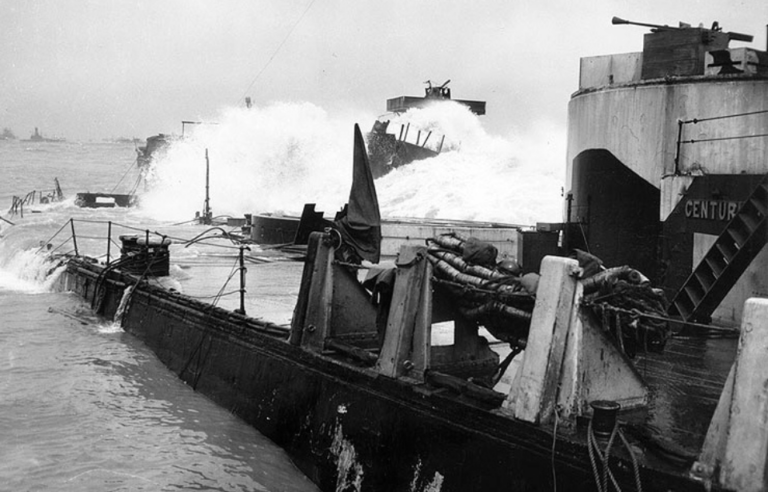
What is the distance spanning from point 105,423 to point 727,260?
27.1 feet

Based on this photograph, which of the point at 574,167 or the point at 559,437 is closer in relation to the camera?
the point at 559,437

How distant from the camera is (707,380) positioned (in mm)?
6902

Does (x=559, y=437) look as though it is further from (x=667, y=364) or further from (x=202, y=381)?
(x=202, y=381)

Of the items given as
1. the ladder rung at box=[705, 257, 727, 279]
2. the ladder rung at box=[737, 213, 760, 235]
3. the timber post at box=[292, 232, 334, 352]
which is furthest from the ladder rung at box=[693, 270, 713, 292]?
the timber post at box=[292, 232, 334, 352]

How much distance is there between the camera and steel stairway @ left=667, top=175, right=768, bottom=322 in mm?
8141

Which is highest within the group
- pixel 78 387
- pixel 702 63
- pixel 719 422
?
pixel 702 63

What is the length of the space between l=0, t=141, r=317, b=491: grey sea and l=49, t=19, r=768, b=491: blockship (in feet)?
1.25

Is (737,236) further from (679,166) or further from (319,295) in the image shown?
(319,295)

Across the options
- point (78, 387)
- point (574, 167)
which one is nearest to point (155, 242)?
point (78, 387)

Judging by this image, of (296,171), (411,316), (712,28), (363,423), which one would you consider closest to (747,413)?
(411,316)

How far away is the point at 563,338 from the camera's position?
5223 mm

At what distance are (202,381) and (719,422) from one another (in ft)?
26.8

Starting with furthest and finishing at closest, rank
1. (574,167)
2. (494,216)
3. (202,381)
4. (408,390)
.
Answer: (494,216) → (574,167) → (202,381) → (408,390)

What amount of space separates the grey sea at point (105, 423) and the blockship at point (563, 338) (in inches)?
14.9
